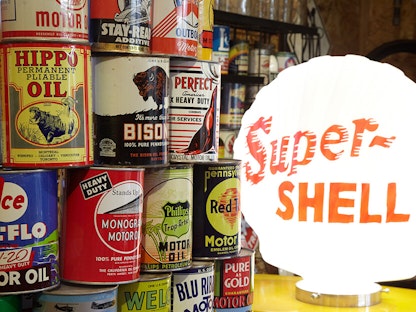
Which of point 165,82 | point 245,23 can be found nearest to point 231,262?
point 165,82

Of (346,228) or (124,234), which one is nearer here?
(124,234)

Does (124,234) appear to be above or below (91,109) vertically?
below

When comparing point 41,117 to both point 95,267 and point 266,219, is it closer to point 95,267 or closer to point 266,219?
point 95,267

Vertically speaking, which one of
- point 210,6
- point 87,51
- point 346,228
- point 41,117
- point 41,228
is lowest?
point 346,228

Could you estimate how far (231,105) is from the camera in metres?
2.95

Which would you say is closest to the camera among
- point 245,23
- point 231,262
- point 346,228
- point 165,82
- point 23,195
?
point 23,195

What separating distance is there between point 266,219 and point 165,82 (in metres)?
0.86

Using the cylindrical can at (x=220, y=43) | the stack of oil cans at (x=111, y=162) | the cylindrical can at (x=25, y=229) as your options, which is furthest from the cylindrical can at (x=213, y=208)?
the cylindrical can at (x=220, y=43)

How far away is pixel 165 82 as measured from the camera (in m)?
1.55

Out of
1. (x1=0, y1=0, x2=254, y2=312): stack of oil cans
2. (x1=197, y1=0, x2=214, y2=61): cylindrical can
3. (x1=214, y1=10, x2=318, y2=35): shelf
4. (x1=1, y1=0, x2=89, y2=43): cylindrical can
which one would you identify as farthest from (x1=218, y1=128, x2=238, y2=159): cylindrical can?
(x1=1, y1=0, x2=89, y2=43): cylindrical can

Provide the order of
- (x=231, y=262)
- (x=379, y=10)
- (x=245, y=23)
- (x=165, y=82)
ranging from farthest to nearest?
1. (x=379, y=10)
2. (x=245, y=23)
3. (x=231, y=262)
4. (x=165, y=82)

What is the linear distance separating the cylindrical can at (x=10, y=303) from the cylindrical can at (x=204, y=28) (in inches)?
26.3

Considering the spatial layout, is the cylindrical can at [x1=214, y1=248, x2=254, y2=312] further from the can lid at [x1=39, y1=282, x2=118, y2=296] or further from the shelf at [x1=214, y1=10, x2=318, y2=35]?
the shelf at [x1=214, y1=10, x2=318, y2=35]

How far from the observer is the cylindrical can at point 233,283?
1736 millimetres
